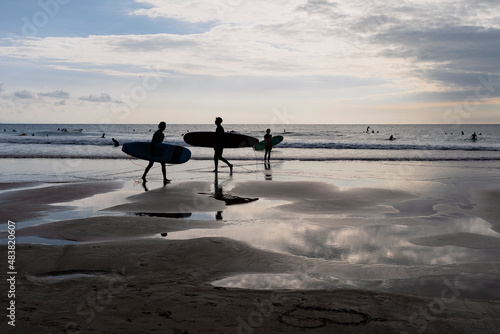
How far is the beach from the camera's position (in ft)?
12.0

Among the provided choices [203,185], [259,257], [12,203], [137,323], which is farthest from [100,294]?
[203,185]

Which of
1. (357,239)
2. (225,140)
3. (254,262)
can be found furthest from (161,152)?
(254,262)

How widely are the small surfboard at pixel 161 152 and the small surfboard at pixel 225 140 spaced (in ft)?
11.3

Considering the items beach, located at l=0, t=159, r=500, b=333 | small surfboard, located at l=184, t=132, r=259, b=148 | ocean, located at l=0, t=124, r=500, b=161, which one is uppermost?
small surfboard, located at l=184, t=132, r=259, b=148

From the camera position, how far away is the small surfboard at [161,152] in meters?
15.0

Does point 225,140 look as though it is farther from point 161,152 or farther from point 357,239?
point 357,239

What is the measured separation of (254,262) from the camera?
532 centimetres

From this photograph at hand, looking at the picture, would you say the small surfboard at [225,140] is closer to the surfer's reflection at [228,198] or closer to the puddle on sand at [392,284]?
the surfer's reflection at [228,198]

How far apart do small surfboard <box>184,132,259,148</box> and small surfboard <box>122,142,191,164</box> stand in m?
3.44

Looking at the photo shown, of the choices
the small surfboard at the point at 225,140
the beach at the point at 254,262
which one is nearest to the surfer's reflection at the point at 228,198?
the beach at the point at 254,262

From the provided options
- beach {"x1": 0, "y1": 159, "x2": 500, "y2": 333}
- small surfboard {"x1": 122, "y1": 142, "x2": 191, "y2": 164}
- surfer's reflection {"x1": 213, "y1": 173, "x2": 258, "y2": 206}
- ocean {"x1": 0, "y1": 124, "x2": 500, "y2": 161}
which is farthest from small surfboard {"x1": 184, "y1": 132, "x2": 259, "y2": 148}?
beach {"x1": 0, "y1": 159, "x2": 500, "y2": 333}

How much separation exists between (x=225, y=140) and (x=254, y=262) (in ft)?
46.8

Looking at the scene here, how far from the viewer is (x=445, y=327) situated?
3547mm

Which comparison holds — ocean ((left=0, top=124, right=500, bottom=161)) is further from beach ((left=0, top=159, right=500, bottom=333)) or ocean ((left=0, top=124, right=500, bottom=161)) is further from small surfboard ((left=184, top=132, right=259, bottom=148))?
beach ((left=0, top=159, right=500, bottom=333))
